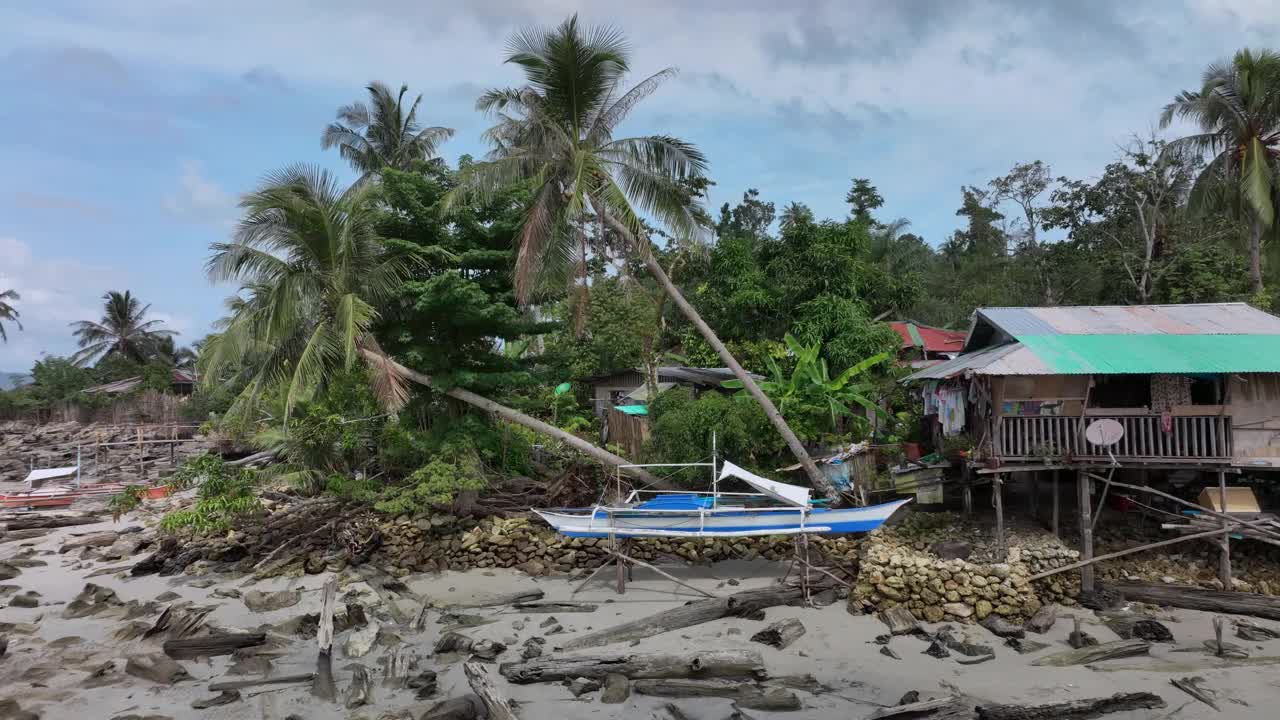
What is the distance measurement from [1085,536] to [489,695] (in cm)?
1008

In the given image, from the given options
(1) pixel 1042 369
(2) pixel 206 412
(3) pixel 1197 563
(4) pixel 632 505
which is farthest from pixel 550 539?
(2) pixel 206 412

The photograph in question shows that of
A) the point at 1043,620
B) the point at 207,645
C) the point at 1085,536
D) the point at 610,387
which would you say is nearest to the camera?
the point at 207,645

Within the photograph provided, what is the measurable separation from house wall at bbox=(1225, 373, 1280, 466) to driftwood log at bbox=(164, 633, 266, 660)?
52.3ft

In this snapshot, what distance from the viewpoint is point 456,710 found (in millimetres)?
8664

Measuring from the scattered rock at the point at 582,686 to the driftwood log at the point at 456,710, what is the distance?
1189 mm

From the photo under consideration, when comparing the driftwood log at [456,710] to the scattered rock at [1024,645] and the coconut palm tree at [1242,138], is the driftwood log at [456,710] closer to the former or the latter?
the scattered rock at [1024,645]

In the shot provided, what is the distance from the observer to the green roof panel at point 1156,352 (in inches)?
470

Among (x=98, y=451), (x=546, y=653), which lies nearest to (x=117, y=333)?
(x=98, y=451)

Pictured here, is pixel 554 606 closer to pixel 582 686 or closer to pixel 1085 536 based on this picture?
pixel 582 686

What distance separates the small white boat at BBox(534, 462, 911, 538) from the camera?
41.0 feet

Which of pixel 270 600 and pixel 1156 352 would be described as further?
pixel 270 600

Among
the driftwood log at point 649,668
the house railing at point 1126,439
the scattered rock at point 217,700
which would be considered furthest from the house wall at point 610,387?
the scattered rock at point 217,700

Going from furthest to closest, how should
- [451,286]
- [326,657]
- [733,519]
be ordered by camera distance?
[451,286] → [733,519] → [326,657]

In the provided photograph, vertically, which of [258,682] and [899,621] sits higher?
[899,621]
